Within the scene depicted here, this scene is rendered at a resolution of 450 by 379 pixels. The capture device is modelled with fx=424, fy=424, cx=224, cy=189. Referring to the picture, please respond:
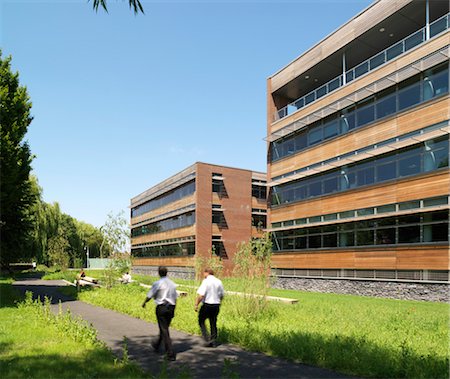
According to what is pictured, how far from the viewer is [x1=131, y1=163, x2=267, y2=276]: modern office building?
45.0 m

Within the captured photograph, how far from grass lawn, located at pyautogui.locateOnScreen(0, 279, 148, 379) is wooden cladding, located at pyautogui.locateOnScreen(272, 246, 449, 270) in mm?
14773

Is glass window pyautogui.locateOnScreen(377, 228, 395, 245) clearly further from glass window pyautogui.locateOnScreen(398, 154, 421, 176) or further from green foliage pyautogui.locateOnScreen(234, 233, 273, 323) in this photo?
green foliage pyautogui.locateOnScreen(234, 233, 273, 323)

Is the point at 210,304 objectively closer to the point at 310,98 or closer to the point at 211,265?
the point at 211,265

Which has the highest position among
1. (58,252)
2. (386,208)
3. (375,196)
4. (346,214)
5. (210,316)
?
(375,196)

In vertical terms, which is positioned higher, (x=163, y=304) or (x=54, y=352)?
(x=163, y=304)

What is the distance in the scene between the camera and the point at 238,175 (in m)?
48.1

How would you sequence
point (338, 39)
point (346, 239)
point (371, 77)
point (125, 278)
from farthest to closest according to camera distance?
point (338, 39), point (346, 239), point (371, 77), point (125, 278)

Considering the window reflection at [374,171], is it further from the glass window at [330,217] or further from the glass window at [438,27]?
the glass window at [438,27]

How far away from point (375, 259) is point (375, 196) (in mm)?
3684

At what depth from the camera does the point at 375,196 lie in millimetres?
24922

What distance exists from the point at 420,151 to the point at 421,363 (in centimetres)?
1748

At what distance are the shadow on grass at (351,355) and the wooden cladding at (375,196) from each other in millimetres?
14546

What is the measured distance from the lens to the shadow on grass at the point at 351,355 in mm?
7070

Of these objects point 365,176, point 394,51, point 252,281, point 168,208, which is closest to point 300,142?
point 365,176
